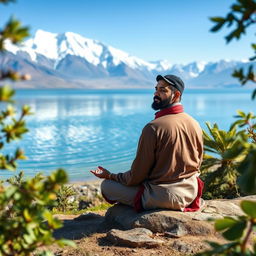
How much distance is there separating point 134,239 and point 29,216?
2990mm

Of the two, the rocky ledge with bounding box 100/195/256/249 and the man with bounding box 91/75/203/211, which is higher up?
the man with bounding box 91/75/203/211

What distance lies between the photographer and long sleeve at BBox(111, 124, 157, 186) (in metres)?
5.41

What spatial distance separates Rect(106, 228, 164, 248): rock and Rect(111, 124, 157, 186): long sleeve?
783 millimetres

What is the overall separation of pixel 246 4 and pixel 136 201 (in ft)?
13.9

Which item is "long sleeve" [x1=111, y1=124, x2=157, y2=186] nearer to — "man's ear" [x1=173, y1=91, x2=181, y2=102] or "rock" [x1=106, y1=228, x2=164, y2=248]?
"man's ear" [x1=173, y1=91, x2=181, y2=102]

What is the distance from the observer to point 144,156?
18.0 feet

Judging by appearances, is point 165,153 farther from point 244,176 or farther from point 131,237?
point 244,176

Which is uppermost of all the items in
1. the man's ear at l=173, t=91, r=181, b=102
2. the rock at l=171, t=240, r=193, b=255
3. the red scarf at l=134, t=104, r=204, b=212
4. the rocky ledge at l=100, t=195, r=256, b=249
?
the man's ear at l=173, t=91, r=181, b=102

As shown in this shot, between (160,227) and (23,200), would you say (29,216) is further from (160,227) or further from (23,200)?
(160,227)

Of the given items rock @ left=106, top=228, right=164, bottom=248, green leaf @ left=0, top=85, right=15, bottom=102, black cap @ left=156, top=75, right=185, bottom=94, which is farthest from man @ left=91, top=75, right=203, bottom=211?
green leaf @ left=0, top=85, right=15, bottom=102

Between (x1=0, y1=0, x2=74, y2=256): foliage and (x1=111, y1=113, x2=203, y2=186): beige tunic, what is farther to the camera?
(x1=111, y1=113, x2=203, y2=186): beige tunic

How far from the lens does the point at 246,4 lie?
196 cm

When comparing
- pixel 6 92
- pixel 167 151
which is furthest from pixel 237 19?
pixel 167 151

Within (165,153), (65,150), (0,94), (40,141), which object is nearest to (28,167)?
(65,150)
